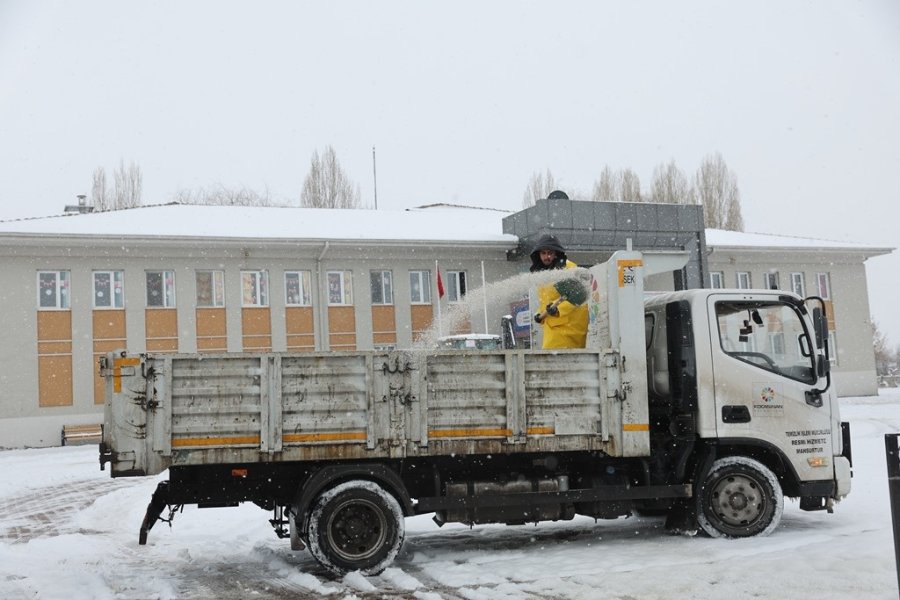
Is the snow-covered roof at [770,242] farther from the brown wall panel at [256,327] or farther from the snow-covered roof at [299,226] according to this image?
the brown wall panel at [256,327]

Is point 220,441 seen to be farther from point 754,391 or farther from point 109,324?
point 109,324

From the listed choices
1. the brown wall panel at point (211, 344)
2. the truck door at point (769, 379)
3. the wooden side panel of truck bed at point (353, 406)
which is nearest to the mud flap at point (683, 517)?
the truck door at point (769, 379)

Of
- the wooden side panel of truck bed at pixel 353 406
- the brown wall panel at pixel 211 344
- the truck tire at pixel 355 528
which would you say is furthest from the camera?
the brown wall panel at pixel 211 344

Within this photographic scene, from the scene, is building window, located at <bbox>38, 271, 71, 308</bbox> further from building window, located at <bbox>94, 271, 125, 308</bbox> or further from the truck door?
the truck door

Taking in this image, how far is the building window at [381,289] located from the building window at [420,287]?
73 centimetres

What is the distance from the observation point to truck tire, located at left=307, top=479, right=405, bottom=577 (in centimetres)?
722

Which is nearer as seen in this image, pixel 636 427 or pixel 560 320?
pixel 636 427

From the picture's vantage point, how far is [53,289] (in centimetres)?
2922

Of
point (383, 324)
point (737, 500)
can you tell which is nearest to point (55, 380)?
point (383, 324)

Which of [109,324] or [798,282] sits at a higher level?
[798,282]

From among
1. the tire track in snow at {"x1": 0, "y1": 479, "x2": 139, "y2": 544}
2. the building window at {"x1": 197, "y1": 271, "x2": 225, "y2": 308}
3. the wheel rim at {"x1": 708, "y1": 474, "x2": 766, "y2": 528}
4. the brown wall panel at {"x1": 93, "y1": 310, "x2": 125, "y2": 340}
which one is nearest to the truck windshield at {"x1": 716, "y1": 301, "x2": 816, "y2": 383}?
the wheel rim at {"x1": 708, "y1": 474, "x2": 766, "y2": 528}

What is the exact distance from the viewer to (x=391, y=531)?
7.29m

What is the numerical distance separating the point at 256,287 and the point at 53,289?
6521 millimetres

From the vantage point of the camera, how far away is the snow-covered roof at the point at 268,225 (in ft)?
98.7
